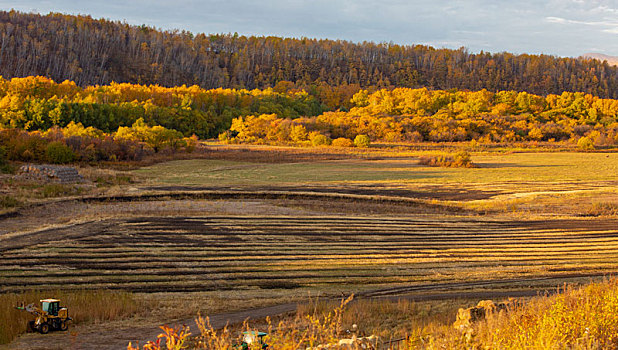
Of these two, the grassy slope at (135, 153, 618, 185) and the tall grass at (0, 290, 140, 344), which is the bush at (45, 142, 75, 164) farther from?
the tall grass at (0, 290, 140, 344)

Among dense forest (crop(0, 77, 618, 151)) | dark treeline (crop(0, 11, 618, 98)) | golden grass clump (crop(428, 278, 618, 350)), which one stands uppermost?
dark treeline (crop(0, 11, 618, 98))

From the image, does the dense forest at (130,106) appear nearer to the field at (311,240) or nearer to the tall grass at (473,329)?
the field at (311,240)

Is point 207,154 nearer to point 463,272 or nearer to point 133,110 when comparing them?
point 133,110

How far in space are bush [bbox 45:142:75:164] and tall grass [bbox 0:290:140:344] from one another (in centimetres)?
2502

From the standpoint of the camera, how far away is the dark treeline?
110125mm

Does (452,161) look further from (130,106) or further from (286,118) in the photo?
(130,106)

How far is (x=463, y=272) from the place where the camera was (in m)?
10.2

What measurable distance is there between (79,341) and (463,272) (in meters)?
6.71

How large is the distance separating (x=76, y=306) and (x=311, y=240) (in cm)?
660

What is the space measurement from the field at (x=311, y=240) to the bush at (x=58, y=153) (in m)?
9.19

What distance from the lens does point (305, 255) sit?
11461 millimetres

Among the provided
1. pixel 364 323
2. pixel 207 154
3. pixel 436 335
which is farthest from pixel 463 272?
pixel 207 154

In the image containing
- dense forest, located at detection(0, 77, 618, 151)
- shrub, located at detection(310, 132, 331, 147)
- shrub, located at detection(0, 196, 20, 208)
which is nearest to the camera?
shrub, located at detection(0, 196, 20, 208)

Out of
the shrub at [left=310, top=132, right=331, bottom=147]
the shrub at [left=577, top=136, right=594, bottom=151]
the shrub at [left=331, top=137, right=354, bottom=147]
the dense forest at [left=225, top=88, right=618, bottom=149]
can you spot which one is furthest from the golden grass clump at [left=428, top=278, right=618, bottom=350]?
the shrub at [left=577, top=136, right=594, bottom=151]
